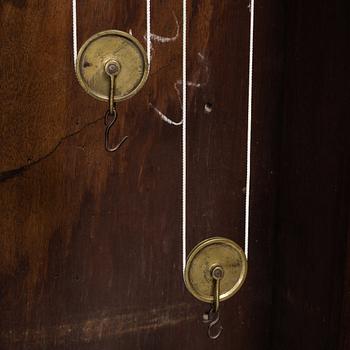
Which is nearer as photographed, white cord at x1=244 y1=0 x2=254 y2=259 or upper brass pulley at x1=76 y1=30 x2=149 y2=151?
upper brass pulley at x1=76 y1=30 x2=149 y2=151

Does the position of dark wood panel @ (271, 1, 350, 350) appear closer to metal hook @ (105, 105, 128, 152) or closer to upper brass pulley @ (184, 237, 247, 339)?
upper brass pulley @ (184, 237, 247, 339)

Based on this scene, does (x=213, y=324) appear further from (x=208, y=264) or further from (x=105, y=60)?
(x=105, y=60)

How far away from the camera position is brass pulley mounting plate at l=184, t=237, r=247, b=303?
1192 mm

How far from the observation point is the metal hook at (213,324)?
1260mm

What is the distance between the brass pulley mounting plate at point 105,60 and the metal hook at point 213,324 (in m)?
0.41

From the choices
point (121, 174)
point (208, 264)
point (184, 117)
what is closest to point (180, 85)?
point (184, 117)

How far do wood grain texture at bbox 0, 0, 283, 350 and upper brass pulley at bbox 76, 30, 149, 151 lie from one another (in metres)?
0.02

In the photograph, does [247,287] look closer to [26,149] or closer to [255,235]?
[255,235]

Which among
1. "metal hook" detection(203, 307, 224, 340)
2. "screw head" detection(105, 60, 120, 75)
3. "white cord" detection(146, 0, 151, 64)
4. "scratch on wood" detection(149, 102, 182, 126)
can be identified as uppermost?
"white cord" detection(146, 0, 151, 64)

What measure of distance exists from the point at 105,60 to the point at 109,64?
10 mm

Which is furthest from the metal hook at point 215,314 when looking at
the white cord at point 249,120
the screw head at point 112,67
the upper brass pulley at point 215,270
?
the screw head at point 112,67

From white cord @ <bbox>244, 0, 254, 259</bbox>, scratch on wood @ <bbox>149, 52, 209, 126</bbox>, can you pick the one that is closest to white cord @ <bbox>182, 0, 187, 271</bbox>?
scratch on wood @ <bbox>149, 52, 209, 126</bbox>

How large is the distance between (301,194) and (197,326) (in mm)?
297

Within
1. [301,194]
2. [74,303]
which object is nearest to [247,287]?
[301,194]
